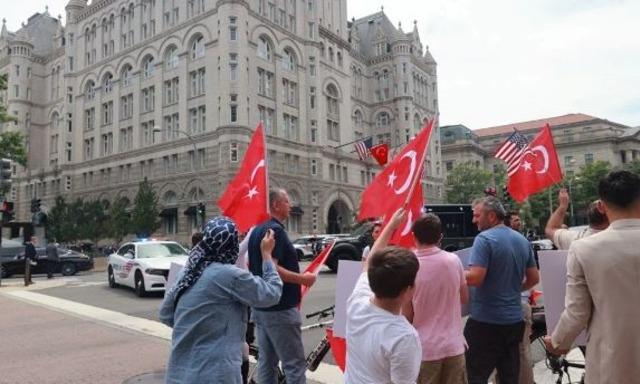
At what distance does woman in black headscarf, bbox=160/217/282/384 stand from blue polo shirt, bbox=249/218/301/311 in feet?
4.17

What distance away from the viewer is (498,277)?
430 centimetres

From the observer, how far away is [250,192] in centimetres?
593

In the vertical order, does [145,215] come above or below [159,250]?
above

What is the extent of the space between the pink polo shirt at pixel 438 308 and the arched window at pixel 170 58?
1950 inches

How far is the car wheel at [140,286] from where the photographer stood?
49.1 feet

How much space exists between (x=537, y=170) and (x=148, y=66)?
1967 inches

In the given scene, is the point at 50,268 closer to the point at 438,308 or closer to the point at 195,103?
the point at 438,308

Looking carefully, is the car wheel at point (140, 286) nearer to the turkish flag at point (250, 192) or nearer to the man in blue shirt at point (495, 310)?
the turkish flag at point (250, 192)

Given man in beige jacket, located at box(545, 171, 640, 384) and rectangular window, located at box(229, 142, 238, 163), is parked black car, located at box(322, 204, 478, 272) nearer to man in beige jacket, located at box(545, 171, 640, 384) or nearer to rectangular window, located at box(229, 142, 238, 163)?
man in beige jacket, located at box(545, 171, 640, 384)

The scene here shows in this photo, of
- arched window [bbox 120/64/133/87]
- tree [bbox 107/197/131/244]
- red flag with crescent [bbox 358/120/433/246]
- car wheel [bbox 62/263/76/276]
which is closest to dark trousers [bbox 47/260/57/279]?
car wheel [bbox 62/263/76/276]

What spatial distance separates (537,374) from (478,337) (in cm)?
271

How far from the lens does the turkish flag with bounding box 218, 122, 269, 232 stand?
5742 millimetres

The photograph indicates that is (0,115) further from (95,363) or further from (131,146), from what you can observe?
(95,363)

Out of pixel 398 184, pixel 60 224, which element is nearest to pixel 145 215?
pixel 60 224
